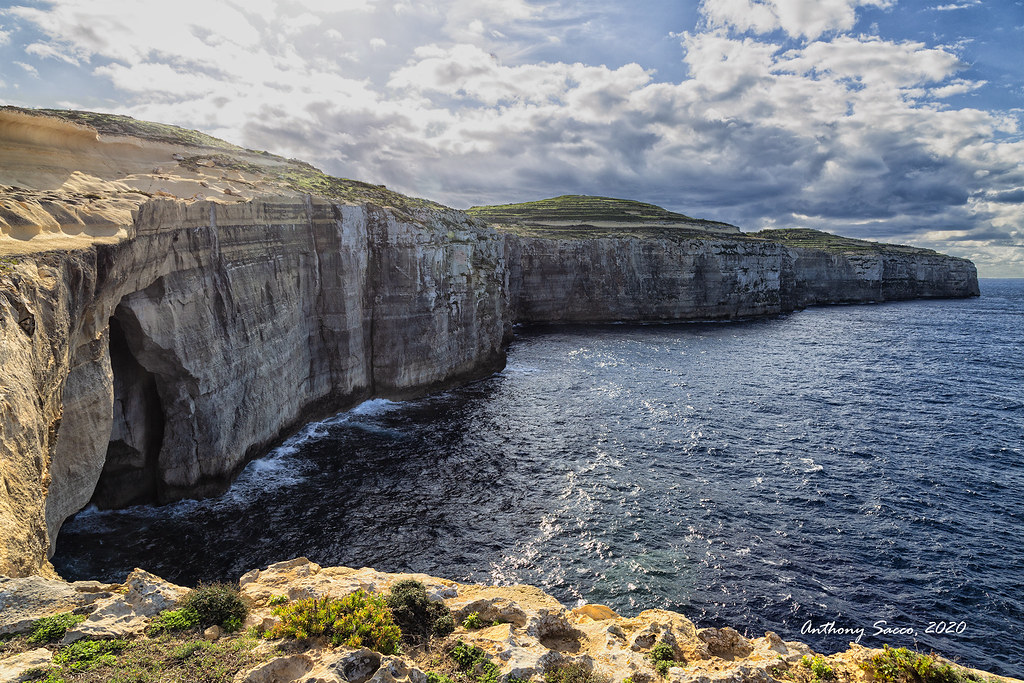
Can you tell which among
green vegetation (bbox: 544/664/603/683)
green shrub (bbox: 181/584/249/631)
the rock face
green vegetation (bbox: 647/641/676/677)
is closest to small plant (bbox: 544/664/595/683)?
green vegetation (bbox: 544/664/603/683)

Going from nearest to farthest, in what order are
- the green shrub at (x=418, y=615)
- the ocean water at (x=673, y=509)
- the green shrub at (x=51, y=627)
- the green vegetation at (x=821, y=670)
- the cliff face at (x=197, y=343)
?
the green shrub at (x=51, y=627), the green vegetation at (x=821, y=670), the green shrub at (x=418, y=615), the cliff face at (x=197, y=343), the ocean water at (x=673, y=509)

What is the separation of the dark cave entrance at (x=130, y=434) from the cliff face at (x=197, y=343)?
0.23 feet

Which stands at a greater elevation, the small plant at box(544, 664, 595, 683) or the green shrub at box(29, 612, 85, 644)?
the green shrub at box(29, 612, 85, 644)

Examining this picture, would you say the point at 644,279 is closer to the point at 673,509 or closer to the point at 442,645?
the point at 673,509

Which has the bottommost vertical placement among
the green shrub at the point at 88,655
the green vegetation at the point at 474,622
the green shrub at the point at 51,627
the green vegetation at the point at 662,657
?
the green vegetation at the point at 662,657

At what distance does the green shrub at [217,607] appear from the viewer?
13.2m

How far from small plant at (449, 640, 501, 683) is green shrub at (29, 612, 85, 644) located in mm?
8657

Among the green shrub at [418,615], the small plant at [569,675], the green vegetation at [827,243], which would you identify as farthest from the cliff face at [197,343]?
the green vegetation at [827,243]

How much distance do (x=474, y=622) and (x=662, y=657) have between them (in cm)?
531

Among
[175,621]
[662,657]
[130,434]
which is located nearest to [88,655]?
[175,621]

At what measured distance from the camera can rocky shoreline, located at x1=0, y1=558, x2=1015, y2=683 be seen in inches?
452

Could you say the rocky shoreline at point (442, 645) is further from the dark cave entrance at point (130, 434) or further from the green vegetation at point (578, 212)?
the green vegetation at point (578, 212)

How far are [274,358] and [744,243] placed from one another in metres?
112

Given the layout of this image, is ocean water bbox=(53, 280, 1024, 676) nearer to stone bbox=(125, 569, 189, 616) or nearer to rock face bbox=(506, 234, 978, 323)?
stone bbox=(125, 569, 189, 616)
